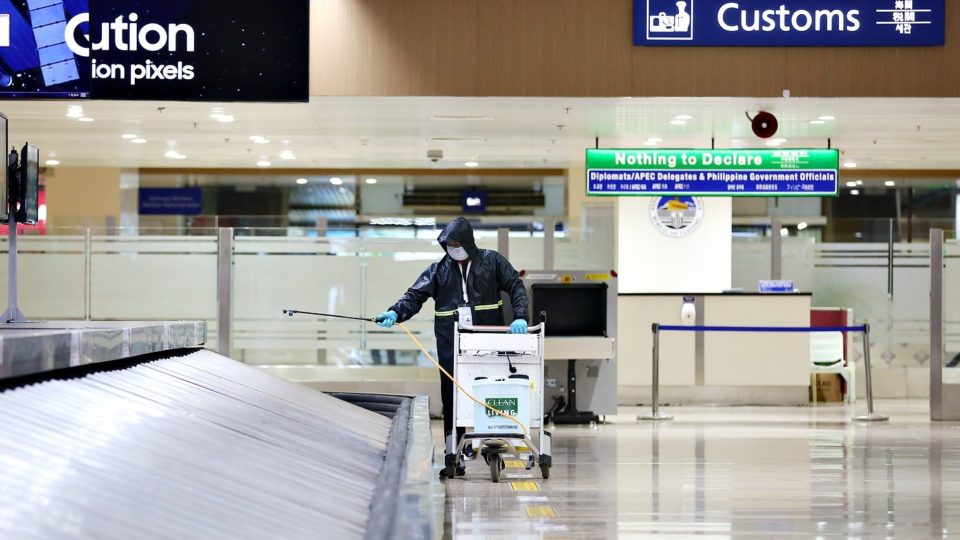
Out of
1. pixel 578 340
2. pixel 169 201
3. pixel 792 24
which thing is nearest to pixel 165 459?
pixel 578 340


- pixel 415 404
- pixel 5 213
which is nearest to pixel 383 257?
pixel 5 213

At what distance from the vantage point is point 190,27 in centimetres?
991

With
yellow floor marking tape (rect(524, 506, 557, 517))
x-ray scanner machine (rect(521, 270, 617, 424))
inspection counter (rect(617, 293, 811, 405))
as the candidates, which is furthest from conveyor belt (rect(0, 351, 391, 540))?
inspection counter (rect(617, 293, 811, 405))

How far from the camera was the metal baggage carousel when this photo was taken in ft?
5.98

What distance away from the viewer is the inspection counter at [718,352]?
14055 mm

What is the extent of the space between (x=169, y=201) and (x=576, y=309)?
10895mm

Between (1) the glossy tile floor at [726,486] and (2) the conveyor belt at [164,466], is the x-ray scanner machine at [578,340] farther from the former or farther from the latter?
(2) the conveyor belt at [164,466]

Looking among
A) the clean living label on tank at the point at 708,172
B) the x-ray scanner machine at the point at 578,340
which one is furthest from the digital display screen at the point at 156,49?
the clean living label on tank at the point at 708,172

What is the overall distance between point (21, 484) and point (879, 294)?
14275 mm

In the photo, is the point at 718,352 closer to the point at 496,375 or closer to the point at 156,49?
the point at 496,375

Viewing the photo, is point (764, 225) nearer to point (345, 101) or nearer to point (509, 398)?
point (345, 101)

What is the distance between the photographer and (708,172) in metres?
13.3

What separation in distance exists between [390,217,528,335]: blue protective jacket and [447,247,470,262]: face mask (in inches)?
1.3

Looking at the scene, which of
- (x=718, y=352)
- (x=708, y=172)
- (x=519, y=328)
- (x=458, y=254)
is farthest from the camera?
(x=718, y=352)
